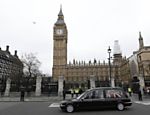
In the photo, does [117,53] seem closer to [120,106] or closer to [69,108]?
[120,106]

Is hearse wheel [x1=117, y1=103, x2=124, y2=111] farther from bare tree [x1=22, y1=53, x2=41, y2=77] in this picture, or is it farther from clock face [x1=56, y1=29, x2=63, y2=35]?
clock face [x1=56, y1=29, x2=63, y2=35]

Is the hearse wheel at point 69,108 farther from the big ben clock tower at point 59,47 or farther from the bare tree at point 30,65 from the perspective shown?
the big ben clock tower at point 59,47

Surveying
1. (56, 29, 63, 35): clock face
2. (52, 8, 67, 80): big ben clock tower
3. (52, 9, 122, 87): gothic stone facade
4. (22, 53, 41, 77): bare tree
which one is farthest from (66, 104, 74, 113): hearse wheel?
(56, 29, 63, 35): clock face

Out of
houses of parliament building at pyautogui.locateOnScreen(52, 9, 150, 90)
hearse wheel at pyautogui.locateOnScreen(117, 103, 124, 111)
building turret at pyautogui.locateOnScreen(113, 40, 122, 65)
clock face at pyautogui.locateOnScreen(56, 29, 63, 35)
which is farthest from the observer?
building turret at pyautogui.locateOnScreen(113, 40, 122, 65)

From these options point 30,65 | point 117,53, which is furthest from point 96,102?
point 117,53

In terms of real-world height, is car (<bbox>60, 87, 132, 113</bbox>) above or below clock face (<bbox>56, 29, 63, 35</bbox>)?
below

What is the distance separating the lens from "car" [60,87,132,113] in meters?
13.0

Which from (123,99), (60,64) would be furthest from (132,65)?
(123,99)

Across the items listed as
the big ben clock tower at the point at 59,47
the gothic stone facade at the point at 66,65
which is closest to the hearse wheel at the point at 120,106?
the gothic stone facade at the point at 66,65

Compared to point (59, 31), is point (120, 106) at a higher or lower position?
lower

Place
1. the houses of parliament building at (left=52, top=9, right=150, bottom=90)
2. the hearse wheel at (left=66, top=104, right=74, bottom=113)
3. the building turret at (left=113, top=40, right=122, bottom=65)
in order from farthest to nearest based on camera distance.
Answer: the building turret at (left=113, top=40, right=122, bottom=65) < the houses of parliament building at (left=52, top=9, right=150, bottom=90) < the hearse wheel at (left=66, top=104, right=74, bottom=113)

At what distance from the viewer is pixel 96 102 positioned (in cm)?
1302

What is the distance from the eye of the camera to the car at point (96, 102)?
13.0 metres

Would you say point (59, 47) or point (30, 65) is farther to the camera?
point (59, 47)
